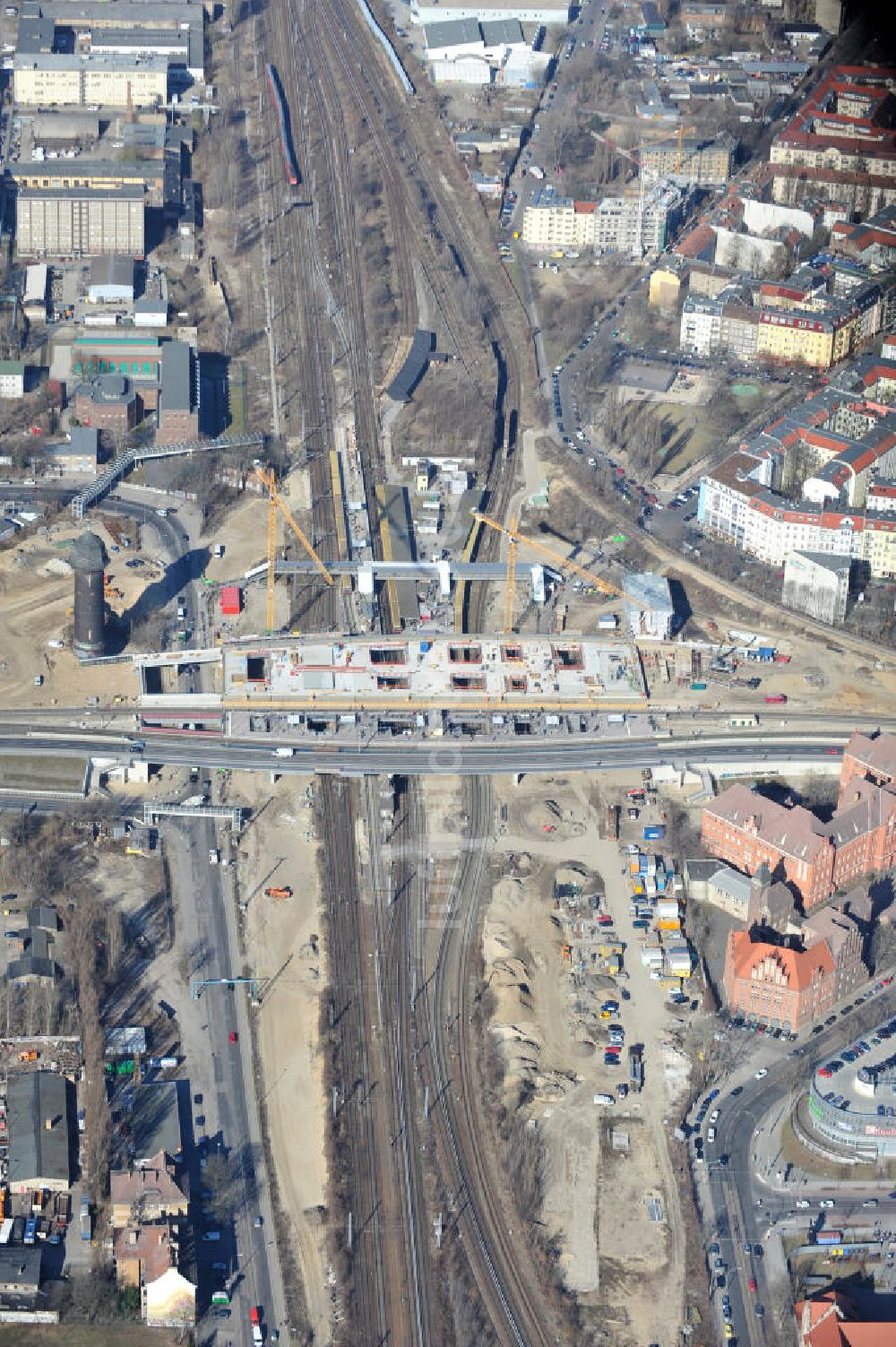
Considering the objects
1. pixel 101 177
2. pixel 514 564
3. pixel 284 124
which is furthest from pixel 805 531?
pixel 284 124

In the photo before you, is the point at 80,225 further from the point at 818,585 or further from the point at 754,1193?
the point at 754,1193

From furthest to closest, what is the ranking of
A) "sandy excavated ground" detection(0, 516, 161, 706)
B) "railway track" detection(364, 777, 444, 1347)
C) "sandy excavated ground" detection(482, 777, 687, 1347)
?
"sandy excavated ground" detection(0, 516, 161, 706) → "sandy excavated ground" detection(482, 777, 687, 1347) → "railway track" detection(364, 777, 444, 1347)

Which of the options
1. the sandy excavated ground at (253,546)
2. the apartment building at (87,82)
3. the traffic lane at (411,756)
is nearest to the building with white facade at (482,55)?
the apartment building at (87,82)

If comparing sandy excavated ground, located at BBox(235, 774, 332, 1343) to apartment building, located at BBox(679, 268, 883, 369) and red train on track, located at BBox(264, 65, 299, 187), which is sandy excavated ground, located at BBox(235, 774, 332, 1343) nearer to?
apartment building, located at BBox(679, 268, 883, 369)

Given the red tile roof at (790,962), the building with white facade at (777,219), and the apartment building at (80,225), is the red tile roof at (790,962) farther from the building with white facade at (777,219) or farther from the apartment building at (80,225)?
the apartment building at (80,225)

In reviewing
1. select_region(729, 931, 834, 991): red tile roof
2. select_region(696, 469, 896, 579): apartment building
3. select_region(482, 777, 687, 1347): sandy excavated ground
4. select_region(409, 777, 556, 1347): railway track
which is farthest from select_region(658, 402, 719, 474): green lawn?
select_region(729, 931, 834, 991): red tile roof

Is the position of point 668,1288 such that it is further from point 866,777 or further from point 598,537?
point 598,537
